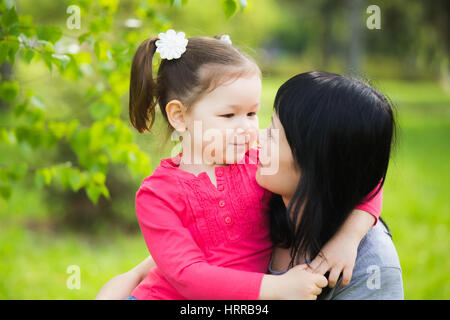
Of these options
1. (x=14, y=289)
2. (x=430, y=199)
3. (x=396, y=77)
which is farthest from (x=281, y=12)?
(x=14, y=289)

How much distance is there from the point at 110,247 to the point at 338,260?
3901 mm

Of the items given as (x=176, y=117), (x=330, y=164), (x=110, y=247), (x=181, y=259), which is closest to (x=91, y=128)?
(x=176, y=117)

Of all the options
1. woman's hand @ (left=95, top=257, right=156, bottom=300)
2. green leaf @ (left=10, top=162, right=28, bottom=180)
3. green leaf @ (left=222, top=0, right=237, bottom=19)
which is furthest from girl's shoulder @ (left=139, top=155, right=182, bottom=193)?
green leaf @ (left=10, top=162, right=28, bottom=180)

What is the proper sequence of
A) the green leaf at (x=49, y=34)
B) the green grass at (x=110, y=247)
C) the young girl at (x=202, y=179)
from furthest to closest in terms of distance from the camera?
the green grass at (x=110, y=247) → the green leaf at (x=49, y=34) → the young girl at (x=202, y=179)

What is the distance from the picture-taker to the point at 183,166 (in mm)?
1951

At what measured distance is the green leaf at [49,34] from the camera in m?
2.09

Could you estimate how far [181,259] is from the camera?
5.55 ft

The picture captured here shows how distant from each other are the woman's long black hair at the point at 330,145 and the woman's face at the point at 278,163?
34 mm

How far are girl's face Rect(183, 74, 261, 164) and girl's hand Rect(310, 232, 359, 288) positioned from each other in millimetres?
479

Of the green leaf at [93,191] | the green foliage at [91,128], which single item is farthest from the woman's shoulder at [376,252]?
the green leaf at [93,191]

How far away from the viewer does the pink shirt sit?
166 cm

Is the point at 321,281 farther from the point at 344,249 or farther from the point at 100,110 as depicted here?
the point at 100,110

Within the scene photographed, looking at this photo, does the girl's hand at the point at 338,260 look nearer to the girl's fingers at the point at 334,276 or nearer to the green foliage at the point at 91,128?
the girl's fingers at the point at 334,276

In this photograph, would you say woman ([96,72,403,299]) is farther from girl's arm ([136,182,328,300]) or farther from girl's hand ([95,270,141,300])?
girl's hand ([95,270,141,300])
